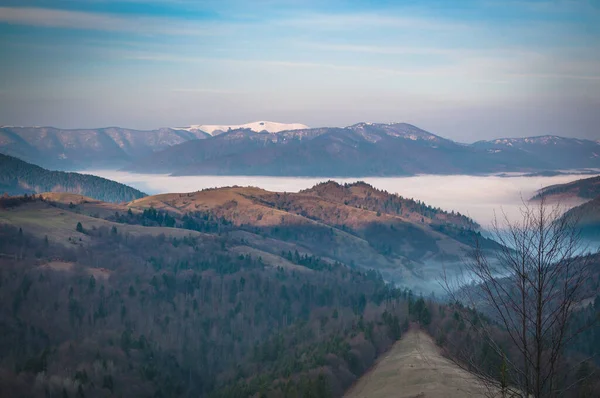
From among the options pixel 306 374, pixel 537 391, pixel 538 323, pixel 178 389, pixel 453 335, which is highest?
pixel 538 323

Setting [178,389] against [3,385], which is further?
[178,389]

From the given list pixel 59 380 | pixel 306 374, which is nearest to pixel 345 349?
pixel 306 374

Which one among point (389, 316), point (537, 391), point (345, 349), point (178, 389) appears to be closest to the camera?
point (537, 391)

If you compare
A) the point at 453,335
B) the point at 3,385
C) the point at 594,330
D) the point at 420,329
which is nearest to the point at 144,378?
the point at 3,385

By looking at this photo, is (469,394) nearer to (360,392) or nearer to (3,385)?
(360,392)

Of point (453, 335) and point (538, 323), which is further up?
point (538, 323)

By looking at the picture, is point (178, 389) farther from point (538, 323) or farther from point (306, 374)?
point (538, 323)

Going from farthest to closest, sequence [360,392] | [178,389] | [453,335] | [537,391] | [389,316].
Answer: [178,389], [389,316], [453,335], [360,392], [537,391]
